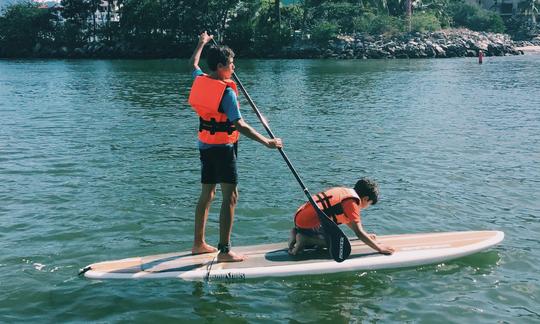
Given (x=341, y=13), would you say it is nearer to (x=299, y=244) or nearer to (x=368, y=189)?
(x=299, y=244)

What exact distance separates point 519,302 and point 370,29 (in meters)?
71.3

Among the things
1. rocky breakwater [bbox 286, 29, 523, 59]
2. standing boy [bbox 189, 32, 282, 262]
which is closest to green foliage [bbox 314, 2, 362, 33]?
rocky breakwater [bbox 286, 29, 523, 59]

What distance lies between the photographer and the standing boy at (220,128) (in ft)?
22.8

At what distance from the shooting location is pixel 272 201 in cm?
1148

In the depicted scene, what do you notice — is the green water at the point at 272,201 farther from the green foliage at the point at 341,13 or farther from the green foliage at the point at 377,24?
the green foliage at the point at 341,13

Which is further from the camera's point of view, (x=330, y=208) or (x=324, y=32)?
(x=324, y=32)

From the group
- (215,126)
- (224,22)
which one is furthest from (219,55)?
(224,22)

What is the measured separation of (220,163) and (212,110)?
724 mm

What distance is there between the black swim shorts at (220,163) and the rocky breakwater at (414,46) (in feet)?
202

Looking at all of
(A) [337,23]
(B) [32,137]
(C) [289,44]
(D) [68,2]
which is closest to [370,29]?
(A) [337,23]

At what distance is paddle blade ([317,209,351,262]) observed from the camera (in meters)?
7.59

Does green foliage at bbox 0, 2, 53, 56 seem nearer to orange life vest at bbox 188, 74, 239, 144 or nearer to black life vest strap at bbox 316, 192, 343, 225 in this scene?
orange life vest at bbox 188, 74, 239, 144

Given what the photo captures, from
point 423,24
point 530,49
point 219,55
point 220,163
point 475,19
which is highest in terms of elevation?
point 475,19

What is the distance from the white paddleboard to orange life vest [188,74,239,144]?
69.7 inches
